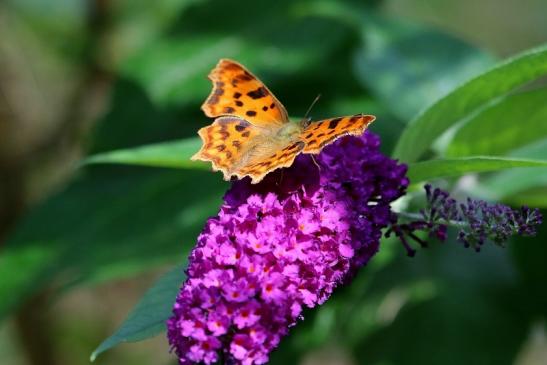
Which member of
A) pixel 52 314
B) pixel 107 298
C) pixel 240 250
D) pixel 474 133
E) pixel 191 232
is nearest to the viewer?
pixel 240 250

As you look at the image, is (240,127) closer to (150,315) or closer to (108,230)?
(150,315)

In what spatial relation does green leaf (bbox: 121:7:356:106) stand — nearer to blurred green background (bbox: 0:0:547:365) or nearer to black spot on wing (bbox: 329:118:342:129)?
blurred green background (bbox: 0:0:547:365)

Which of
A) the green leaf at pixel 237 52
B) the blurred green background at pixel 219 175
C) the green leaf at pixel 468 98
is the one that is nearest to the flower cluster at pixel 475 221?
the green leaf at pixel 468 98

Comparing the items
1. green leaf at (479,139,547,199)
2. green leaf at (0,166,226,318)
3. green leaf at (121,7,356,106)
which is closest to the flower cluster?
green leaf at (479,139,547,199)

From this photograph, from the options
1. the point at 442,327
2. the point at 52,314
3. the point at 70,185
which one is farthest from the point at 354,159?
the point at 52,314

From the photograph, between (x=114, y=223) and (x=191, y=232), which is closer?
(x=191, y=232)

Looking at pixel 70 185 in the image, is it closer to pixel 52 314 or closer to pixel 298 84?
pixel 298 84

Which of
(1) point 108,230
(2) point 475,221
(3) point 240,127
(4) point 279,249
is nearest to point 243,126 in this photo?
(3) point 240,127

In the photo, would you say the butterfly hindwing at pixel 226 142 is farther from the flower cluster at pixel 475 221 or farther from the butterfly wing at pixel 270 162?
the flower cluster at pixel 475 221
